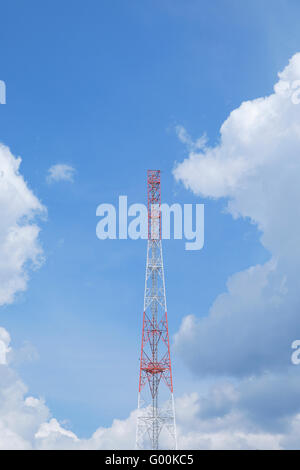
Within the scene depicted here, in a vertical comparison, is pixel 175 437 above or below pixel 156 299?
below

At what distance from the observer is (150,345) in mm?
87250

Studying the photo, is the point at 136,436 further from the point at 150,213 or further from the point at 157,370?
the point at 150,213

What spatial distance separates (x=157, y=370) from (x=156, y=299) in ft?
34.1

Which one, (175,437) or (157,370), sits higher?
(157,370)
